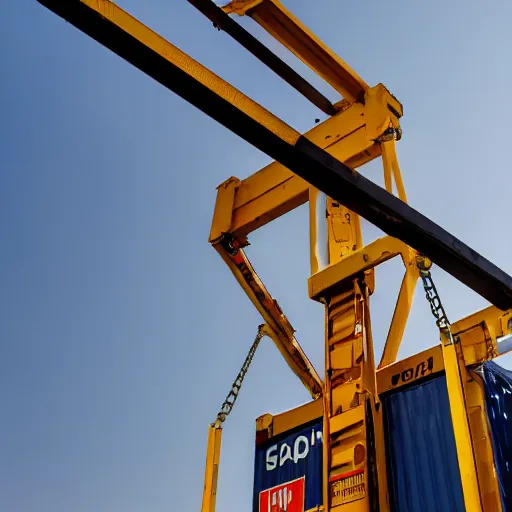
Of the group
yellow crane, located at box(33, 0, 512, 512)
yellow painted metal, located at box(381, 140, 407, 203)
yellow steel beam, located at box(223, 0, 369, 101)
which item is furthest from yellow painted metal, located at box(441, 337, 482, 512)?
yellow steel beam, located at box(223, 0, 369, 101)

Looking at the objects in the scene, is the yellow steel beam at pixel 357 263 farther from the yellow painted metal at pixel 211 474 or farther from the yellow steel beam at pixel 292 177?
the yellow painted metal at pixel 211 474

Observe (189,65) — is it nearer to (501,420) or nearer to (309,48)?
(309,48)

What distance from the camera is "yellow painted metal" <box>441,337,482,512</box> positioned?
11.0ft

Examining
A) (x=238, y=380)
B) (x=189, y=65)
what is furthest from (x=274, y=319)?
(x=189, y=65)

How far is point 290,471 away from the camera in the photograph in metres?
5.69

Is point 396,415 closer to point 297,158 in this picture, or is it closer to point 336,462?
point 336,462

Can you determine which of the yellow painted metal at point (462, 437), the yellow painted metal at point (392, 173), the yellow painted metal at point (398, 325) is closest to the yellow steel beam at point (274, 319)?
the yellow painted metal at point (398, 325)

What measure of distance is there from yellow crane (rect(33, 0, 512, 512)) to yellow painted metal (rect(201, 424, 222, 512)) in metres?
0.01

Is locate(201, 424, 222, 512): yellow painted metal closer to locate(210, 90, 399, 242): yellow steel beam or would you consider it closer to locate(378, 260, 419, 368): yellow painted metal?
locate(378, 260, 419, 368): yellow painted metal

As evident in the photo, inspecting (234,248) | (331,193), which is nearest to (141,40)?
(331,193)

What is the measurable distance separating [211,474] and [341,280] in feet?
5.80

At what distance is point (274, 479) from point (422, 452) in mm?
1694

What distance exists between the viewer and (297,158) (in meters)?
3.51

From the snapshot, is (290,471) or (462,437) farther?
→ (290,471)
